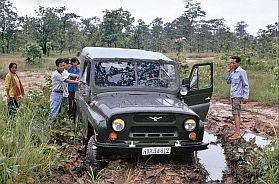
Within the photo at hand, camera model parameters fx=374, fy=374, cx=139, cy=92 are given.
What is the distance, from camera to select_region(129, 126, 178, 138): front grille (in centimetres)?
507

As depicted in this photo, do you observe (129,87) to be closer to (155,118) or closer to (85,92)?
(85,92)

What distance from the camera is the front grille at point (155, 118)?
198 inches

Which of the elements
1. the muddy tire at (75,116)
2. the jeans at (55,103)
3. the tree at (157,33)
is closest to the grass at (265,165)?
the muddy tire at (75,116)

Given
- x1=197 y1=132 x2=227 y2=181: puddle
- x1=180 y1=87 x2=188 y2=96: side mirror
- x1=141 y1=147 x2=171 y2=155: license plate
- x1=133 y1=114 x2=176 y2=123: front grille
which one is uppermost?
x1=180 y1=87 x2=188 y2=96: side mirror

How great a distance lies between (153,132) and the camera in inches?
202

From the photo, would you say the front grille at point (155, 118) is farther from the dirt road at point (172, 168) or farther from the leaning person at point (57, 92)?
the leaning person at point (57, 92)

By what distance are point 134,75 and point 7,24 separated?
126 feet

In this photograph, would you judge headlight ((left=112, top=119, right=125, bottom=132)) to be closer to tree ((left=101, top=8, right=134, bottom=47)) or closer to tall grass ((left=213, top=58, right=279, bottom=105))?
tall grass ((left=213, top=58, right=279, bottom=105))

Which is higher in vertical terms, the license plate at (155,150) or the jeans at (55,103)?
the jeans at (55,103)


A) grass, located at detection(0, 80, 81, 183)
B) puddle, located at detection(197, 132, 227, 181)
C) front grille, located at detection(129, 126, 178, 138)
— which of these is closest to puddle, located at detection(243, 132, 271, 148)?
puddle, located at detection(197, 132, 227, 181)

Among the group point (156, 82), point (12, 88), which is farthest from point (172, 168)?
point (12, 88)

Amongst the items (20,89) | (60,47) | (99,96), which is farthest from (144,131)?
(60,47)

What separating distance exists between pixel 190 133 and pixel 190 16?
55.5 m

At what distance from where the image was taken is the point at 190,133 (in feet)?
17.1
